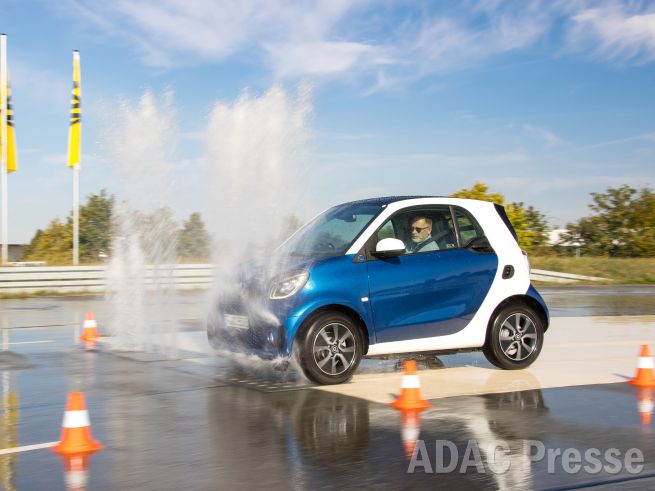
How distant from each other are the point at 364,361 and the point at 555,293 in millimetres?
17262

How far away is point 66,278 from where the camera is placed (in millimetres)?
24938

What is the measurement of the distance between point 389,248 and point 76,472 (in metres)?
4.30

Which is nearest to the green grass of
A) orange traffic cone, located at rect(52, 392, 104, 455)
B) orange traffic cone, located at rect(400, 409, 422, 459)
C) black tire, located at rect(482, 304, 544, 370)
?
black tire, located at rect(482, 304, 544, 370)

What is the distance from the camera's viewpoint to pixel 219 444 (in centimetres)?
631

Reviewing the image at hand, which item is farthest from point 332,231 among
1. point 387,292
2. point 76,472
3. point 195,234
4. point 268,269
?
point 195,234

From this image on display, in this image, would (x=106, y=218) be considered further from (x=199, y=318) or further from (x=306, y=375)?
(x=306, y=375)

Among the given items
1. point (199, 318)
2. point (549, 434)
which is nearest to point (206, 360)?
point (549, 434)

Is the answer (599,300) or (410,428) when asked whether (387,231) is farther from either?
(599,300)

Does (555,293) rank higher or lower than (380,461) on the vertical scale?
→ higher

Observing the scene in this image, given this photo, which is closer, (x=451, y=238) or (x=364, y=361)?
(x=451, y=238)

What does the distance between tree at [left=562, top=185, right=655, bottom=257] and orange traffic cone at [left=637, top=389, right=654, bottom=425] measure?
4282cm

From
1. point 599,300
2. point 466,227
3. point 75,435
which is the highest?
point 466,227

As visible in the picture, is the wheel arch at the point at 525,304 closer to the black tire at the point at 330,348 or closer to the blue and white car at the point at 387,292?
the blue and white car at the point at 387,292

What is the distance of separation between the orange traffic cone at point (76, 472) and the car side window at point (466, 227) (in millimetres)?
5224
